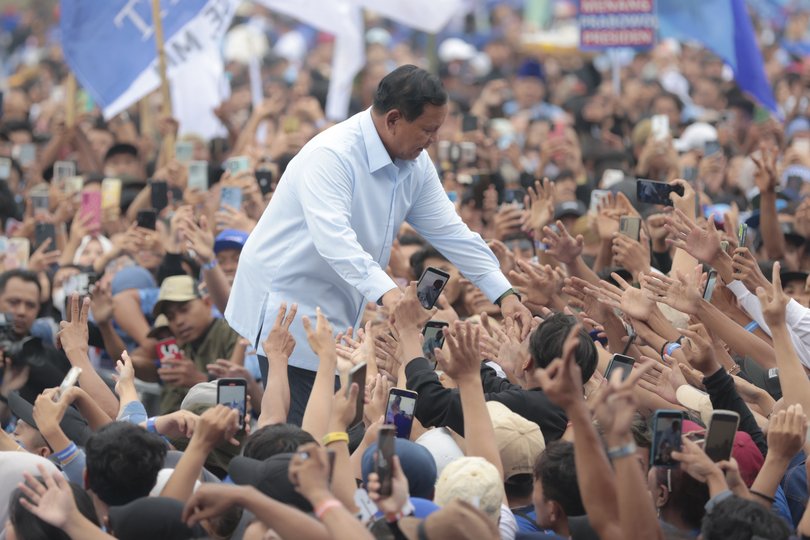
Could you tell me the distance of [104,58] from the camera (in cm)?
1063

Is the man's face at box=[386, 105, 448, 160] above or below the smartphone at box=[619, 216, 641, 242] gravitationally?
above

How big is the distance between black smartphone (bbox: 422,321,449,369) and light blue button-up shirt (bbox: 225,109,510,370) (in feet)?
0.92

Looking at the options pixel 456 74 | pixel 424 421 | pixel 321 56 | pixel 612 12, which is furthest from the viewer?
pixel 321 56

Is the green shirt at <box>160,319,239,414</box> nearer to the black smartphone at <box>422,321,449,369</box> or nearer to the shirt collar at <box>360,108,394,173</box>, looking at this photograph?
the black smartphone at <box>422,321,449,369</box>

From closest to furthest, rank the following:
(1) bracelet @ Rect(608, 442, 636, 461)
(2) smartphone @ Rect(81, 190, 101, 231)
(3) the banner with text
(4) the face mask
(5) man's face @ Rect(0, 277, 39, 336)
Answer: (1) bracelet @ Rect(608, 442, 636, 461), (5) man's face @ Rect(0, 277, 39, 336), (4) the face mask, (2) smartphone @ Rect(81, 190, 101, 231), (3) the banner with text

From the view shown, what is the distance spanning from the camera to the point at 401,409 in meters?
4.47

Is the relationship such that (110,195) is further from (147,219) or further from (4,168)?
(4,168)

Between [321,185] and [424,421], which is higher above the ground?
[321,185]

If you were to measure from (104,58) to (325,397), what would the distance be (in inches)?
272

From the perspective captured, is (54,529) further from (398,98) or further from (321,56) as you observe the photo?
(321,56)

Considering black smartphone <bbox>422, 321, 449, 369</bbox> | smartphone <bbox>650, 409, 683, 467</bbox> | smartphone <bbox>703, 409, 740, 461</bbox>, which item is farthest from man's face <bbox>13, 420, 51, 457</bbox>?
smartphone <bbox>703, 409, 740, 461</bbox>

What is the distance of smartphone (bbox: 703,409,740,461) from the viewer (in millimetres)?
3924

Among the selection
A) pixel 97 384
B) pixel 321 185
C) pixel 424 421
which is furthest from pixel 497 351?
pixel 97 384

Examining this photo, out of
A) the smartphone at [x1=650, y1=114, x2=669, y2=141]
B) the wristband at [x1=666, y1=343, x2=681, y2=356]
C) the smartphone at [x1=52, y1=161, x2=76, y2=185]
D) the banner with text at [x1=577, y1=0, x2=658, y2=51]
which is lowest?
the wristband at [x1=666, y1=343, x2=681, y2=356]
